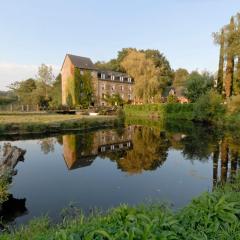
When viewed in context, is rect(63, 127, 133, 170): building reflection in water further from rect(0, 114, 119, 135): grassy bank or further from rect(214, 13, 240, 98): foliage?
rect(214, 13, 240, 98): foliage

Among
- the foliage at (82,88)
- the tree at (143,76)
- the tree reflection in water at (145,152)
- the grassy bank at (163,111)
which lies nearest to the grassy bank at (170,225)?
the tree reflection in water at (145,152)

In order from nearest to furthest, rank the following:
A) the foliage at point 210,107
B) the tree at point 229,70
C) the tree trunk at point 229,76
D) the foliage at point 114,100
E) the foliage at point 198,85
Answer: the foliage at point 210,107, the tree at point 229,70, the tree trunk at point 229,76, the foliage at point 198,85, the foliage at point 114,100

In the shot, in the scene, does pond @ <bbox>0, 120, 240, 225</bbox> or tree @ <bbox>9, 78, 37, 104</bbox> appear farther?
tree @ <bbox>9, 78, 37, 104</bbox>

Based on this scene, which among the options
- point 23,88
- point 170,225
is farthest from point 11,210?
point 23,88

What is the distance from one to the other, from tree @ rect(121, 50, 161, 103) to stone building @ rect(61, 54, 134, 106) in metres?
6.37

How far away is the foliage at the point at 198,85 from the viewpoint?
43.7 m

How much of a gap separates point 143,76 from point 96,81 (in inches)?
427

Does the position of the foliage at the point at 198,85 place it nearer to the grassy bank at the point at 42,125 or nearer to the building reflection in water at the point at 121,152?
the grassy bank at the point at 42,125

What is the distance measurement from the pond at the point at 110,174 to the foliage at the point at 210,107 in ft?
43.0

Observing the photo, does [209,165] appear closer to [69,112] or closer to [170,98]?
[69,112]

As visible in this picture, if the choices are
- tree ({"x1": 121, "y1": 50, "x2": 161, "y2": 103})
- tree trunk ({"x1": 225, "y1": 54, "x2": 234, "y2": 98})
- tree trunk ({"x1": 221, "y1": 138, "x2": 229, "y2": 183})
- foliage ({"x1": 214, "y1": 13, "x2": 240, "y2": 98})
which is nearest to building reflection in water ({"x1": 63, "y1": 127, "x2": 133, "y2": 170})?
tree trunk ({"x1": 221, "y1": 138, "x2": 229, "y2": 183})

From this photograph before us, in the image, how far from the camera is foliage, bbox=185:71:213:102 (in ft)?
143

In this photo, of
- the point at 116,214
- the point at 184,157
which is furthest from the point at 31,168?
the point at 116,214

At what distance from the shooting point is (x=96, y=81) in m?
54.5
